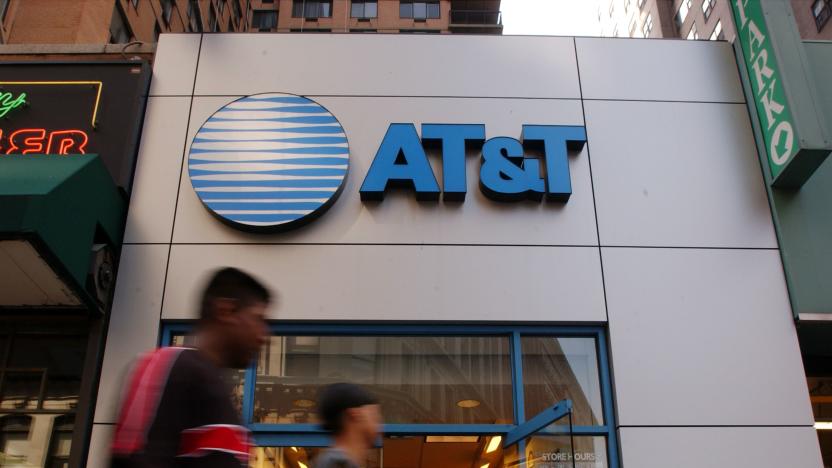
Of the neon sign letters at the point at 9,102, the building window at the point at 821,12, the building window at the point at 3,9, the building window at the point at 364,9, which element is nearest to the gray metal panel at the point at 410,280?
the neon sign letters at the point at 9,102

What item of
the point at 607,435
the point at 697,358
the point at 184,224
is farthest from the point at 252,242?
the point at 697,358

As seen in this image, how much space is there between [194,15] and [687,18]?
115ft

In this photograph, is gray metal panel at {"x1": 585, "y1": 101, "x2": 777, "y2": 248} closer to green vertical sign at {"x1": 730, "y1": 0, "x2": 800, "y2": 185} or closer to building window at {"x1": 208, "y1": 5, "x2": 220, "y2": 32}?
green vertical sign at {"x1": 730, "y1": 0, "x2": 800, "y2": 185}

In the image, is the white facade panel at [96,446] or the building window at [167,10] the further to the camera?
the building window at [167,10]

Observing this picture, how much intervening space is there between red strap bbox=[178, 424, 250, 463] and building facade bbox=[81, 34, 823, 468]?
17.4 feet

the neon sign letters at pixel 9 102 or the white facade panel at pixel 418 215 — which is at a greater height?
the neon sign letters at pixel 9 102

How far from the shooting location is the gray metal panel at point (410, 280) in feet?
25.7

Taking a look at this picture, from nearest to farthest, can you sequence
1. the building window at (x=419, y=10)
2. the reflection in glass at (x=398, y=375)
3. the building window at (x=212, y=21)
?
the reflection in glass at (x=398, y=375)
the building window at (x=212, y=21)
the building window at (x=419, y=10)

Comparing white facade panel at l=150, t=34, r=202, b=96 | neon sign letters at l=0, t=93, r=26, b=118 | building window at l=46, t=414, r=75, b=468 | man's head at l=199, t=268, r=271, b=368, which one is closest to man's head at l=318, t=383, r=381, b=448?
man's head at l=199, t=268, r=271, b=368

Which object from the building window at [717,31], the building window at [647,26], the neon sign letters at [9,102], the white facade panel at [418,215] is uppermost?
the building window at [647,26]

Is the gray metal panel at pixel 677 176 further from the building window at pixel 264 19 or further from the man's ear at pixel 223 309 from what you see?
the building window at pixel 264 19

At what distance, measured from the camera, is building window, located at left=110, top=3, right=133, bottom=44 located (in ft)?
62.0

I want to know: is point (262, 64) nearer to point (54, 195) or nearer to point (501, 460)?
point (54, 195)

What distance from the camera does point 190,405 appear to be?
215cm
